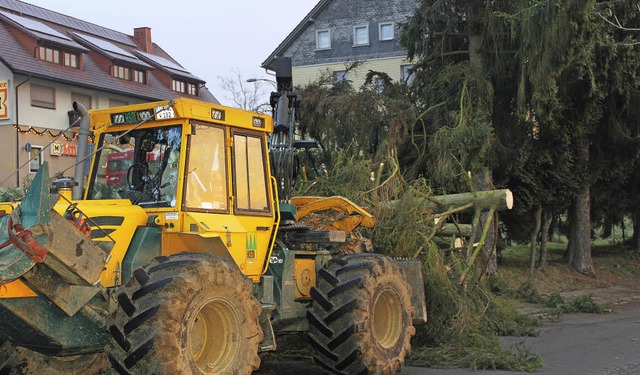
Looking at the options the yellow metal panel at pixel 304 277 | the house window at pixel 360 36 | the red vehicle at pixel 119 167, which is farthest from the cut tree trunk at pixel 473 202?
the house window at pixel 360 36

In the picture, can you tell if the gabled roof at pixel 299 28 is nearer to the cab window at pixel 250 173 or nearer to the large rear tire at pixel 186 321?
the cab window at pixel 250 173

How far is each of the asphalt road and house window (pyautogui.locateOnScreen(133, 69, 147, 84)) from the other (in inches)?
1230

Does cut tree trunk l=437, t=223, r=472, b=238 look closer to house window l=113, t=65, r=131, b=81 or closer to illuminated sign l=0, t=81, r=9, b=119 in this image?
illuminated sign l=0, t=81, r=9, b=119

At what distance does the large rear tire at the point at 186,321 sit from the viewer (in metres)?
6.21

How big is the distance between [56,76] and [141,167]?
29.3 metres

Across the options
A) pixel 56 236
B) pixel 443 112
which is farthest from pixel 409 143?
A: pixel 56 236

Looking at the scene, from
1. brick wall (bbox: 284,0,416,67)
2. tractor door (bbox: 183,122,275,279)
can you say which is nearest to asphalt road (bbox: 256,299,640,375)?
tractor door (bbox: 183,122,275,279)

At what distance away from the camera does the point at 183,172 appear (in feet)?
24.7

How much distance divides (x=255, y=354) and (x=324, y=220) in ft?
12.2

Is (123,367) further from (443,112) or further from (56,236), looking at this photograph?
(443,112)

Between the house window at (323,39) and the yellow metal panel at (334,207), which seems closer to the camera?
the yellow metal panel at (334,207)

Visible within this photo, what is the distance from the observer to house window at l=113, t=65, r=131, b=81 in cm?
4044

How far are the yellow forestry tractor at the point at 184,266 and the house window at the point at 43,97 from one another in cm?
2742

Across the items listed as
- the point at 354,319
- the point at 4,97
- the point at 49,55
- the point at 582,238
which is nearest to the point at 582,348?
the point at 354,319
